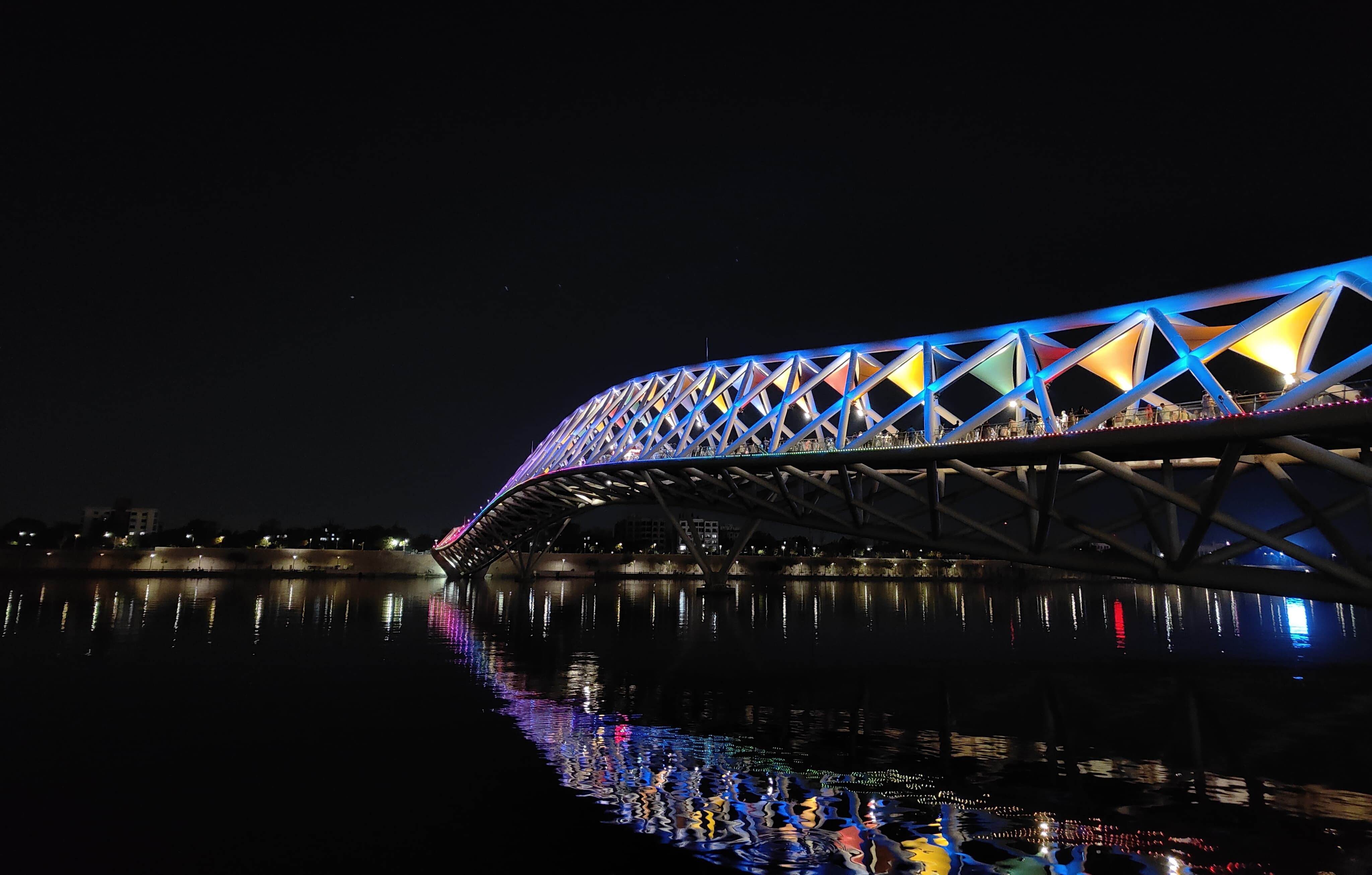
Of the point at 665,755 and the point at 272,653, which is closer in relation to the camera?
the point at 665,755

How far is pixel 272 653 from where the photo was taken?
24.9 meters

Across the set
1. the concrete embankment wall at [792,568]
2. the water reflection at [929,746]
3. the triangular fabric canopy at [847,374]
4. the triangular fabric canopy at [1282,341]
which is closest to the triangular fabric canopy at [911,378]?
the triangular fabric canopy at [847,374]

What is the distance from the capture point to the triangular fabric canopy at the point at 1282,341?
67.9ft

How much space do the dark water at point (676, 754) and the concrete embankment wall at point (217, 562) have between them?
295 feet

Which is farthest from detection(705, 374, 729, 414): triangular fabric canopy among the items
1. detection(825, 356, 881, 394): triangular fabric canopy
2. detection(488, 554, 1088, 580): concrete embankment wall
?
detection(488, 554, 1088, 580): concrete embankment wall

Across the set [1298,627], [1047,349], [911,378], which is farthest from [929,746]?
[1298,627]

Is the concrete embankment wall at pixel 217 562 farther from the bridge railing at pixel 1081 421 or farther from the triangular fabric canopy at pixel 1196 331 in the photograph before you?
the triangular fabric canopy at pixel 1196 331

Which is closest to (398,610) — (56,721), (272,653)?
(272,653)

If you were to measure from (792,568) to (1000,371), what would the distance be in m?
111

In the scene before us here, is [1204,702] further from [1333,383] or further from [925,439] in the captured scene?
[925,439]

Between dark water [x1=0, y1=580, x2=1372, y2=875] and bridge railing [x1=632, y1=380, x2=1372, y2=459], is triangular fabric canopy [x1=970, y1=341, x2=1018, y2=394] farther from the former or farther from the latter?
dark water [x1=0, y1=580, x2=1372, y2=875]

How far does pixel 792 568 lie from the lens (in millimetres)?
140000

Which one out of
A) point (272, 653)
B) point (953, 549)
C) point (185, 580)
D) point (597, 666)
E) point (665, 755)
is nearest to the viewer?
point (665, 755)

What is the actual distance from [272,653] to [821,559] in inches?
4822
